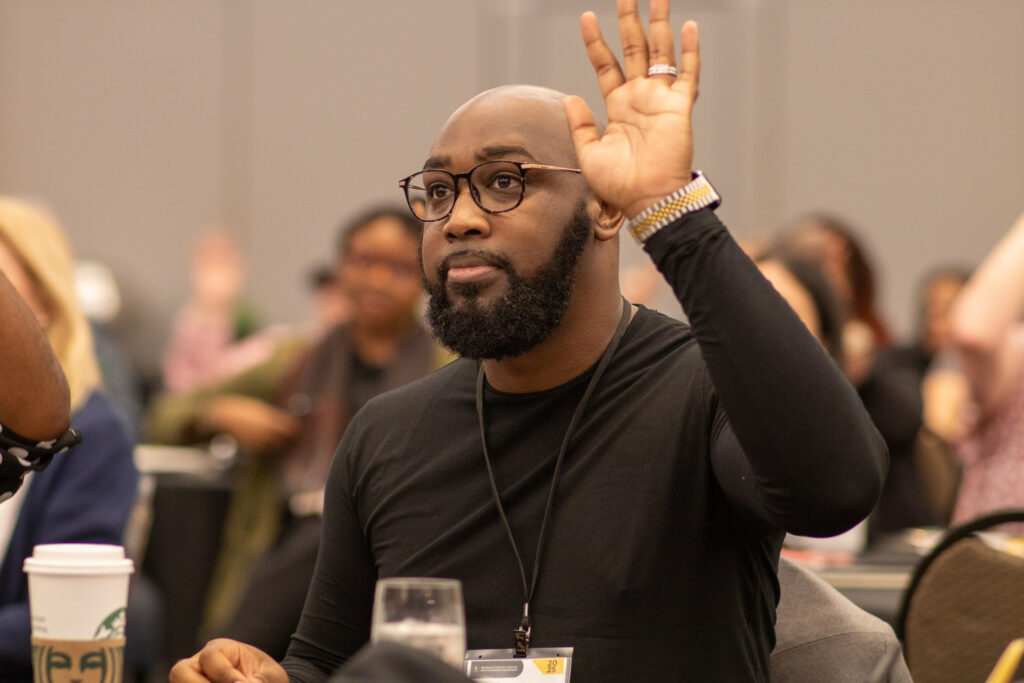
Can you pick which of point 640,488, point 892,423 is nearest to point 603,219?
point 640,488

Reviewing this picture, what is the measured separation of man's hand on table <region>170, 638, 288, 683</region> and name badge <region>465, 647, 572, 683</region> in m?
0.24

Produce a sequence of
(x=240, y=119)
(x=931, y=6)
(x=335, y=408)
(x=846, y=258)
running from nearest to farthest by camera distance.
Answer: (x=335, y=408), (x=846, y=258), (x=931, y=6), (x=240, y=119)

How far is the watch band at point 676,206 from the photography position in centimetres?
133

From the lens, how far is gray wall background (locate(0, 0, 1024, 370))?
816 centimetres

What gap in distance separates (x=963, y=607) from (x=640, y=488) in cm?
60

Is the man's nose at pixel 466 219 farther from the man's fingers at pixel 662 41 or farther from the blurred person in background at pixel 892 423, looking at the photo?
the blurred person in background at pixel 892 423

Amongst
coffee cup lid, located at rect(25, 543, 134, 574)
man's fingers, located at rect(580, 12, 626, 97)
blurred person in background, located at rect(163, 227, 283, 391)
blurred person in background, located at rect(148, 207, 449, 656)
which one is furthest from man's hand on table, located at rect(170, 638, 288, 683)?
blurred person in background, located at rect(163, 227, 283, 391)

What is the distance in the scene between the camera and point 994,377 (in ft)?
9.14

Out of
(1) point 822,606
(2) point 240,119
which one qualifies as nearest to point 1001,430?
(1) point 822,606

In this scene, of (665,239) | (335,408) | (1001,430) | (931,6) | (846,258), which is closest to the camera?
(665,239)

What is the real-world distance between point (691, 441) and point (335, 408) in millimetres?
2334

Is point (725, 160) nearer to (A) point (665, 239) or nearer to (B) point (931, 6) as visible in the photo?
(B) point (931, 6)

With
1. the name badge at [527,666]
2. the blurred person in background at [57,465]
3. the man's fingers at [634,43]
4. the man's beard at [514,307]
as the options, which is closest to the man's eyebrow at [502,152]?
the man's beard at [514,307]

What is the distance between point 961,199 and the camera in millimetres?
8141
